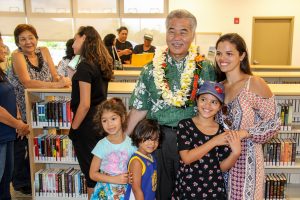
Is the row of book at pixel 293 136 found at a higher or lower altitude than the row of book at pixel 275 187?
higher

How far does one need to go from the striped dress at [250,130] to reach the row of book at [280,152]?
4.54ft

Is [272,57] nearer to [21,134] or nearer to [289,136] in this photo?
[289,136]

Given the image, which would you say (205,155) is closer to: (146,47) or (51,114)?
(51,114)

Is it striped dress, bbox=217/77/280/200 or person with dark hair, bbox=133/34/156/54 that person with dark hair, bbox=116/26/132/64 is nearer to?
person with dark hair, bbox=133/34/156/54

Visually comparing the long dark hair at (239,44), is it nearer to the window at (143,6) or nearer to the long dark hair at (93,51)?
the long dark hair at (93,51)

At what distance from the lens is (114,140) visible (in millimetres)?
2232

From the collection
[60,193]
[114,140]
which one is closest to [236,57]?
[114,140]

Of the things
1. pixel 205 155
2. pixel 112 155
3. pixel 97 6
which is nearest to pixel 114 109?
pixel 112 155

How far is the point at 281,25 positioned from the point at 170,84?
27.3 feet

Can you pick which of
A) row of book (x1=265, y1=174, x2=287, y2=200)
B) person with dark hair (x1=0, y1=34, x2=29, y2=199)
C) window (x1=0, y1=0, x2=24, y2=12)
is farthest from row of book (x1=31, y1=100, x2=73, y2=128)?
window (x1=0, y1=0, x2=24, y2=12)

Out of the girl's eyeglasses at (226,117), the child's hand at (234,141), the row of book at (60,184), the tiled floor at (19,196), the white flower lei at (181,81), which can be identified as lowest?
the tiled floor at (19,196)

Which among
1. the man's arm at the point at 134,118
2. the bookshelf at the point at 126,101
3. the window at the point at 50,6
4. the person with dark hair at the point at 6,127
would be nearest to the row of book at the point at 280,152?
the bookshelf at the point at 126,101

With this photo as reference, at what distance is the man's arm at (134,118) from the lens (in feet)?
7.64

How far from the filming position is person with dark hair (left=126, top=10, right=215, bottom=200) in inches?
85.0
